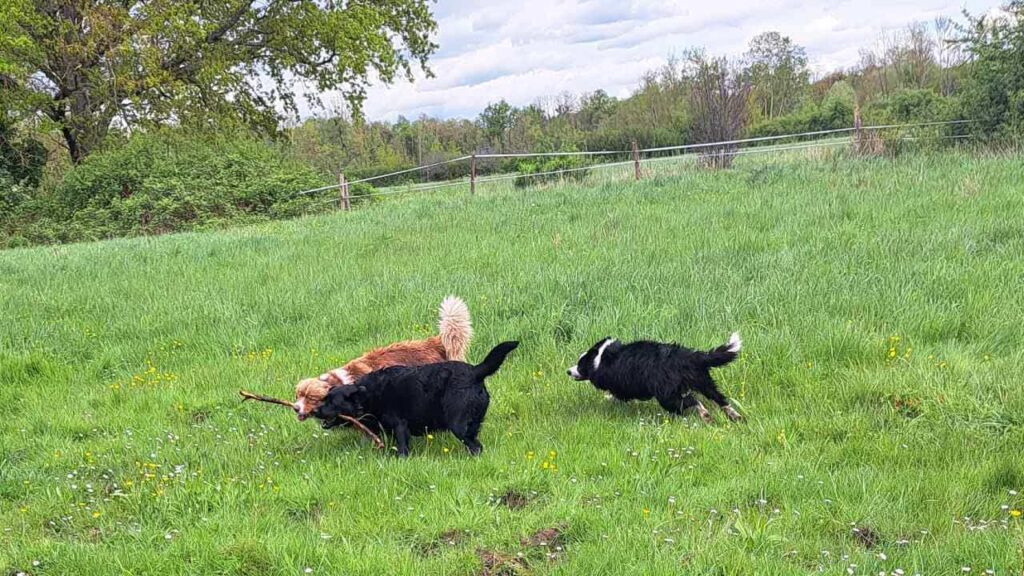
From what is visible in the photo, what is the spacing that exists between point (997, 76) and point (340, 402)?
19.5m

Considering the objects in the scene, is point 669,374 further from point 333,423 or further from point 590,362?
point 333,423

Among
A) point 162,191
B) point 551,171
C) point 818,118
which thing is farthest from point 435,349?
point 818,118

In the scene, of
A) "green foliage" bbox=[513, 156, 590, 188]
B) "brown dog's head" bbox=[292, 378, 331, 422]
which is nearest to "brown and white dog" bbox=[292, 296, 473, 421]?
"brown dog's head" bbox=[292, 378, 331, 422]

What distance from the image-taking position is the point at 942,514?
329 centimetres

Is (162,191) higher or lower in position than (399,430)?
higher

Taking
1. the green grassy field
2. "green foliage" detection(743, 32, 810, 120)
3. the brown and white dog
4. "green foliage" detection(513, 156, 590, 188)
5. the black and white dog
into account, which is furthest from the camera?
"green foliage" detection(743, 32, 810, 120)

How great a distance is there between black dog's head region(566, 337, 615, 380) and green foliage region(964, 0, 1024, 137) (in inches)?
651

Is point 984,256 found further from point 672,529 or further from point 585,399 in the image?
point 672,529

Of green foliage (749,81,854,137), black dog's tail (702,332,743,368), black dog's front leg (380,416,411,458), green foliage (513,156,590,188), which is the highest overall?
green foliage (749,81,854,137)

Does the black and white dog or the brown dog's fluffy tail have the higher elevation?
the brown dog's fluffy tail

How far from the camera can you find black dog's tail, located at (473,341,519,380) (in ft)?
14.5

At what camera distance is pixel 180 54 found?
25953 millimetres

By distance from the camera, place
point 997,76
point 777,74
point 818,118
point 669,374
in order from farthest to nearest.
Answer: point 777,74 → point 818,118 → point 997,76 → point 669,374

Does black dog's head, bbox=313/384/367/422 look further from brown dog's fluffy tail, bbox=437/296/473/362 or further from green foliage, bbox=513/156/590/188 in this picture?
green foliage, bbox=513/156/590/188
